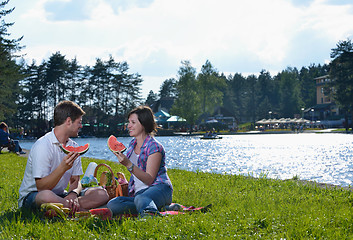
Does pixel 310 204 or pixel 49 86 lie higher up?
pixel 49 86

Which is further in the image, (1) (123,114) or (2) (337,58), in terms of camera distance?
(1) (123,114)

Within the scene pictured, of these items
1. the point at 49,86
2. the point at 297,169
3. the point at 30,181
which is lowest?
the point at 297,169

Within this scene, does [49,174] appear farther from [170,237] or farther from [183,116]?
[183,116]

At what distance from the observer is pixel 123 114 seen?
73.9m

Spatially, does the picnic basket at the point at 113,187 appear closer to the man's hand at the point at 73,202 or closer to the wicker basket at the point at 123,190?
the wicker basket at the point at 123,190

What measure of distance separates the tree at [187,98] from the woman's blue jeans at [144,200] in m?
64.2

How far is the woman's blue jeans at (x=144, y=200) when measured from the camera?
5230 millimetres

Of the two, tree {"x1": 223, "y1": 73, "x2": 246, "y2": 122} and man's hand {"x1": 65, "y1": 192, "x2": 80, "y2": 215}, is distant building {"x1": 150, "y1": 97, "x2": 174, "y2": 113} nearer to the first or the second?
tree {"x1": 223, "y1": 73, "x2": 246, "y2": 122}

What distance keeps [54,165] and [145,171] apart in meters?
1.21

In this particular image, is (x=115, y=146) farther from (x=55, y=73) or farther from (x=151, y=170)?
(x=55, y=73)

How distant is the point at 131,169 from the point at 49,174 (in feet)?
3.40

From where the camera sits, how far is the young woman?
5.35 meters

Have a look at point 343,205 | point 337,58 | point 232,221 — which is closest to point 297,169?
point 343,205

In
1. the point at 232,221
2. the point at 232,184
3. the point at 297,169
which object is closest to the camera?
the point at 232,221
